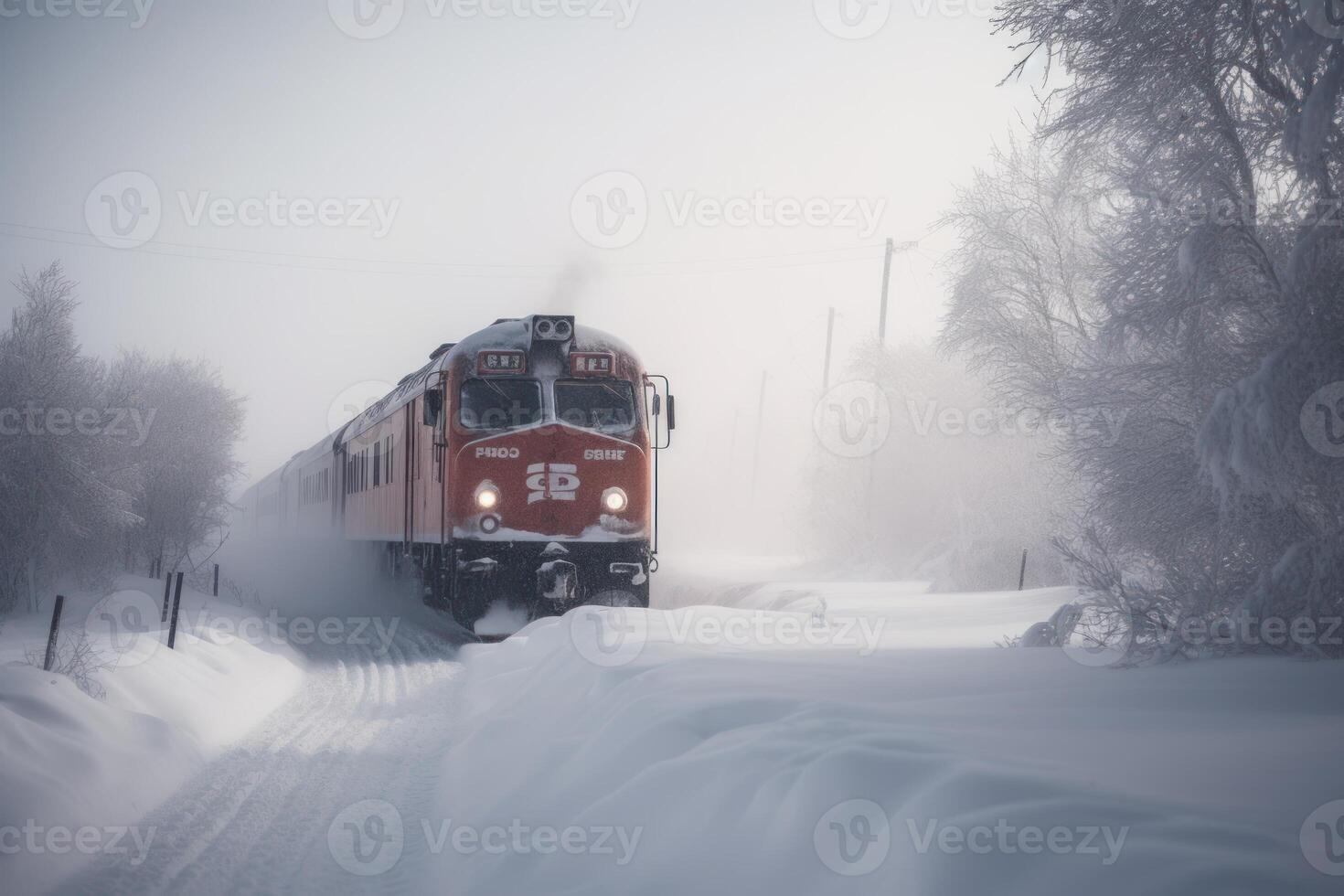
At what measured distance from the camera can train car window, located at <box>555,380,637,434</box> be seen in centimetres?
1177

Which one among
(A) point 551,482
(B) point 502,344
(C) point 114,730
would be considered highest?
(B) point 502,344

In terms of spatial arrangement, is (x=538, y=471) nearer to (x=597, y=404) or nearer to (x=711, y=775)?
(x=597, y=404)

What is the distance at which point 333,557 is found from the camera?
2156 centimetres

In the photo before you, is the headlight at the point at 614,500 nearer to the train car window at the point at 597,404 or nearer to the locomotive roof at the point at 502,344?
the train car window at the point at 597,404

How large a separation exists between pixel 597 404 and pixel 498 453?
4.79 ft

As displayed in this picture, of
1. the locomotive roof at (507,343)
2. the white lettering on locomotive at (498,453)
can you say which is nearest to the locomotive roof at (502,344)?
the locomotive roof at (507,343)

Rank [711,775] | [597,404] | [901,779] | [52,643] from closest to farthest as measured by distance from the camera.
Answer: [901,779] < [711,775] < [52,643] < [597,404]

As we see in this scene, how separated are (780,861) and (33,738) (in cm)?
436

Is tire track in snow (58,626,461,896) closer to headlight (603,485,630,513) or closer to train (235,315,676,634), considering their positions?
train (235,315,676,634)

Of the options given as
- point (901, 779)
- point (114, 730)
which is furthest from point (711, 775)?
point (114, 730)

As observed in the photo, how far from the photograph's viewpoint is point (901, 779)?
321 cm

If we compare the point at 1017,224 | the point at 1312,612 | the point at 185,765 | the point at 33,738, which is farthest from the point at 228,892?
the point at 1017,224

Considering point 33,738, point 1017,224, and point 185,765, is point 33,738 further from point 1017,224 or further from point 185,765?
point 1017,224

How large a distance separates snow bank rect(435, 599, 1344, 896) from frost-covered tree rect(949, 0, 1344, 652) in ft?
5.61
